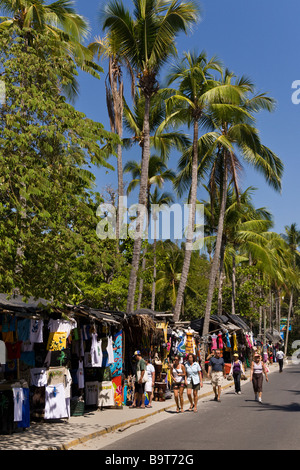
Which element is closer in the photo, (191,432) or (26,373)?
(191,432)

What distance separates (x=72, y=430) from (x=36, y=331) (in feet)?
8.24

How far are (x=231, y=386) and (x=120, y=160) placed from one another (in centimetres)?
1304

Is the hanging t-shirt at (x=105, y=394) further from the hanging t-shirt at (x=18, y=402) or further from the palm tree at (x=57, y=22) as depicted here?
the palm tree at (x=57, y=22)

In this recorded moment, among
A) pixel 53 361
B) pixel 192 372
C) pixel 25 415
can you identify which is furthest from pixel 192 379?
pixel 25 415

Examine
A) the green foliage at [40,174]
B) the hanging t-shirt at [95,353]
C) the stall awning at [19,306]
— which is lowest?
the hanging t-shirt at [95,353]

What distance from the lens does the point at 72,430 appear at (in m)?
Answer: 13.5

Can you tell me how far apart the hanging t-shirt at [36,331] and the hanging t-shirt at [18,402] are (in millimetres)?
1343

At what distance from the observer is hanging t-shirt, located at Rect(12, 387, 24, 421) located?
13.0 meters

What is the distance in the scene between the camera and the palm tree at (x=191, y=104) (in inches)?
1175

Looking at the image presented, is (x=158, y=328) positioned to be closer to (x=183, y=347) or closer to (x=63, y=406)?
(x=183, y=347)

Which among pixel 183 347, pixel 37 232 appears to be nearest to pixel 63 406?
pixel 37 232

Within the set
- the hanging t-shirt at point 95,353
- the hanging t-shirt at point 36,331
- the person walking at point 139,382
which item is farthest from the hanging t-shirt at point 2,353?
the person walking at point 139,382

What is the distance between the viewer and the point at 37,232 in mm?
13352

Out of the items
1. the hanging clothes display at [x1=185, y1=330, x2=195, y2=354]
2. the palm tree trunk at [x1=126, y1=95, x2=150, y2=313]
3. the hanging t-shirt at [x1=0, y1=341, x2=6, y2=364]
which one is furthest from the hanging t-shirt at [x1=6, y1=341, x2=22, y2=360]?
the hanging clothes display at [x1=185, y1=330, x2=195, y2=354]
